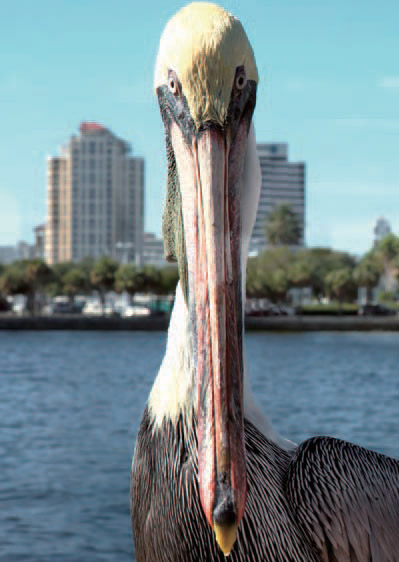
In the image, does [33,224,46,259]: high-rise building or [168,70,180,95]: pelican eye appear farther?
[33,224,46,259]: high-rise building

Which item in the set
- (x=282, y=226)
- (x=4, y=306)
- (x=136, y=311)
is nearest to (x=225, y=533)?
(x=136, y=311)

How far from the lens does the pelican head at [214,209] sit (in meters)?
1.82

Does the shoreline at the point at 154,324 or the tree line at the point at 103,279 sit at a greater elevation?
the tree line at the point at 103,279

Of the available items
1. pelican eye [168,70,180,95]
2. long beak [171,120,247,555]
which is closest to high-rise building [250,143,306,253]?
pelican eye [168,70,180,95]

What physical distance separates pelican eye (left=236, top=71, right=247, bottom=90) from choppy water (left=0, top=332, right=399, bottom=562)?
8729mm

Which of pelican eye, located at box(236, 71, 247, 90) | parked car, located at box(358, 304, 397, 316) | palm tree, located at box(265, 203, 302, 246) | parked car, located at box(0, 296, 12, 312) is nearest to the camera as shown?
pelican eye, located at box(236, 71, 247, 90)

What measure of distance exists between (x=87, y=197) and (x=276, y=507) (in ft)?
522

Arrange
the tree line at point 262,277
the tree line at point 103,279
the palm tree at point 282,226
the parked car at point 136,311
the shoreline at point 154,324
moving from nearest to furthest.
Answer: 1. the shoreline at point 154,324
2. the tree line at point 103,279
3. the tree line at point 262,277
4. the parked car at point 136,311
5. the palm tree at point 282,226

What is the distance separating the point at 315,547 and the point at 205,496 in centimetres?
54

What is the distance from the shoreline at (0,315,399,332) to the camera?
66.4m

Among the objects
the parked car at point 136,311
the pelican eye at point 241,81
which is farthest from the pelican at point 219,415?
the parked car at point 136,311

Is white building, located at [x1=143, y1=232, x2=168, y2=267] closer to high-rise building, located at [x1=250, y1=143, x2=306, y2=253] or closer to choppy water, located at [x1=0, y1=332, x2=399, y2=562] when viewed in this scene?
high-rise building, located at [x1=250, y1=143, x2=306, y2=253]

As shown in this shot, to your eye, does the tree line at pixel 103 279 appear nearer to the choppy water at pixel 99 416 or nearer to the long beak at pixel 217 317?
the choppy water at pixel 99 416

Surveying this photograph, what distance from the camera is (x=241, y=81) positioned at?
2.04 meters
